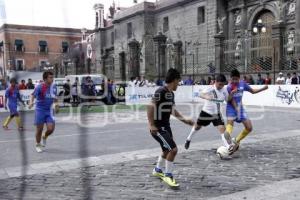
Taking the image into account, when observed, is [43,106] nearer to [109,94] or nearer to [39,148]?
[39,148]

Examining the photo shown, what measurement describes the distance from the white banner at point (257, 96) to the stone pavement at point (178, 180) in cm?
896

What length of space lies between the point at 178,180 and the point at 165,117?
1.02 m

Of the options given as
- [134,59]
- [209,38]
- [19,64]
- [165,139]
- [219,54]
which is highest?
[209,38]

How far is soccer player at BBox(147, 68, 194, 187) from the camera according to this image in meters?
5.73

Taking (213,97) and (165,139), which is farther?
(213,97)

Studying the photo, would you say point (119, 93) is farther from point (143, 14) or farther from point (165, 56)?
point (143, 14)

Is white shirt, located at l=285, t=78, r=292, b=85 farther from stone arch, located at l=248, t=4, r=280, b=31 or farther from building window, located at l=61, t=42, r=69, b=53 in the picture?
building window, located at l=61, t=42, r=69, b=53

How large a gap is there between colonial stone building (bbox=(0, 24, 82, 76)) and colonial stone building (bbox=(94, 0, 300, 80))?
50.6 feet

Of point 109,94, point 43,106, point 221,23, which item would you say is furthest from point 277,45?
point 43,106

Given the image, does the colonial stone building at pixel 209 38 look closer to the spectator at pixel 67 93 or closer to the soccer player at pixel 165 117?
the spectator at pixel 67 93

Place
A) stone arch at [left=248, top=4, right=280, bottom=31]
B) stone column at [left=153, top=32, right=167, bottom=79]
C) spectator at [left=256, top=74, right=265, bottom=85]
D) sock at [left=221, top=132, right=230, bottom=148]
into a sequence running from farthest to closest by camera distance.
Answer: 1. stone column at [left=153, top=32, right=167, bottom=79]
2. stone arch at [left=248, top=4, right=280, bottom=31]
3. spectator at [left=256, top=74, right=265, bottom=85]
4. sock at [left=221, top=132, right=230, bottom=148]

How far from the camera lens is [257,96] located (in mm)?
22312

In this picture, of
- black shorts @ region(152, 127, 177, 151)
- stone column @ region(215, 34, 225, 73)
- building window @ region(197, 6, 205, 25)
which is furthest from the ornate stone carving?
black shorts @ region(152, 127, 177, 151)

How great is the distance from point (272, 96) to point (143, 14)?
2699 cm
